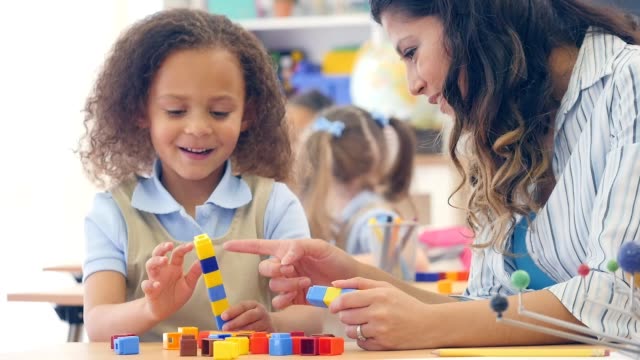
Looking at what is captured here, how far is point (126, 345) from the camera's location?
1324 mm

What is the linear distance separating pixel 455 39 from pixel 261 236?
0.60m

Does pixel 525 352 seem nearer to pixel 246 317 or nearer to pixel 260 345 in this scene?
pixel 260 345

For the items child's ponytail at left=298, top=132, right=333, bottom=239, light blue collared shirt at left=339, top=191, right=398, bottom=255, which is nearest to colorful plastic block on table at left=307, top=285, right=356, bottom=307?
light blue collared shirt at left=339, top=191, right=398, bottom=255

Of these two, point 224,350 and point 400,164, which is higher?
point 400,164

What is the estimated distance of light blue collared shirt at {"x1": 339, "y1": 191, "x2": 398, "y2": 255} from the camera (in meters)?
3.37

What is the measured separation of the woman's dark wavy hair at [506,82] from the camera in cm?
152

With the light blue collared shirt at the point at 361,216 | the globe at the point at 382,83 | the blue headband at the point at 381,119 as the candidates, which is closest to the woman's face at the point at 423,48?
the light blue collared shirt at the point at 361,216

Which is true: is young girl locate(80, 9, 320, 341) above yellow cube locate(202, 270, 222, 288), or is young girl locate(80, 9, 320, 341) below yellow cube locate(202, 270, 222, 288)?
above

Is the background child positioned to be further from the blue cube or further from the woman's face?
the blue cube

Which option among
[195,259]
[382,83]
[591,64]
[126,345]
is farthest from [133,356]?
[382,83]

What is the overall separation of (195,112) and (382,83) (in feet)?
9.12

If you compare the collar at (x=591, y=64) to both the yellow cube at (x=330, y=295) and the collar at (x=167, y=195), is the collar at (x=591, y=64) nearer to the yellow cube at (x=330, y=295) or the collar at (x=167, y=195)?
the yellow cube at (x=330, y=295)

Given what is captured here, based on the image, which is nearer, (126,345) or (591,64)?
(126,345)

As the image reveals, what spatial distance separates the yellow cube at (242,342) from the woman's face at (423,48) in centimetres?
51
